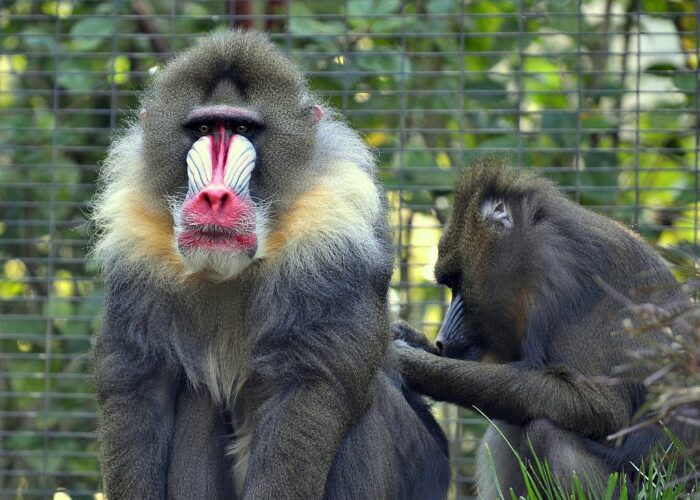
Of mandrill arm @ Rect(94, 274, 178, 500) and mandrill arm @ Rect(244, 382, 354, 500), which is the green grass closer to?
mandrill arm @ Rect(244, 382, 354, 500)

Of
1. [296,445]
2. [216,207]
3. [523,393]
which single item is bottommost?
[296,445]

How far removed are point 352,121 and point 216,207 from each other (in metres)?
3.31

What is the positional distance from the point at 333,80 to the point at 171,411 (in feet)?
11.3

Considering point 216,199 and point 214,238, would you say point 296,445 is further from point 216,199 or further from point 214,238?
point 216,199

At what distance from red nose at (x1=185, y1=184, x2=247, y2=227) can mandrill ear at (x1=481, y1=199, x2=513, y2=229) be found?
4.98 ft

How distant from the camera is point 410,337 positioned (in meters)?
5.66

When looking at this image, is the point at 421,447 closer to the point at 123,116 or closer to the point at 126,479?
the point at 126,479

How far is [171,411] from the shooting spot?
4746 millimetres

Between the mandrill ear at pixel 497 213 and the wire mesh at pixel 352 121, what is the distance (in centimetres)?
164

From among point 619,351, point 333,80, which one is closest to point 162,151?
point 619,351

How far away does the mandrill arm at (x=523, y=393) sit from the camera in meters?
4.93

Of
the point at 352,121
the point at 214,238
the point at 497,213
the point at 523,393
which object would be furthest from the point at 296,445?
the point at 352,121

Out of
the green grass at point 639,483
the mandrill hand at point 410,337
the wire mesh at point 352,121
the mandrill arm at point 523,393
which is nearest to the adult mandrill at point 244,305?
the mandrill arm at point 523,393

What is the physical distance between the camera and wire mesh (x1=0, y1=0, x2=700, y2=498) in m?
7.39
